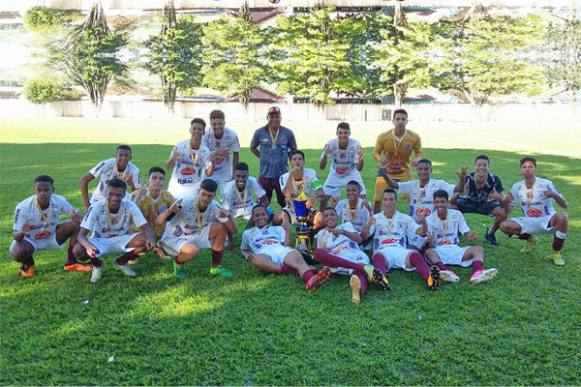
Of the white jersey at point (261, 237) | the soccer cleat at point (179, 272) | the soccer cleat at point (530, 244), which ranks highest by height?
the white jersey at point (261, 237)

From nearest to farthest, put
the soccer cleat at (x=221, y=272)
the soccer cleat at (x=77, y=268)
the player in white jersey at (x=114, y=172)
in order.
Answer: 1. the soccer cleat at (x=221, y=272)
2. the soccer cleat at (x=77, y=268)
3. the player in white jersey at (x=114, y=172)

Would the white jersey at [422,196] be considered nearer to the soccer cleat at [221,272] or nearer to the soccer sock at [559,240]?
the soccer sock at [559,240]

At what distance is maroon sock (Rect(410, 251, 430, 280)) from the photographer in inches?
225

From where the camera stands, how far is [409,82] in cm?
4803

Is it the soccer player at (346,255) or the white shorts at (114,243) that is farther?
the white shorts at (114,243)

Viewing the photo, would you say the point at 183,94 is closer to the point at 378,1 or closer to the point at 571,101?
the point at 378,1

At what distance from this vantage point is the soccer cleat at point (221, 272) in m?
5.98

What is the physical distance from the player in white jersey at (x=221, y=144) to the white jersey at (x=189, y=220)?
180cm

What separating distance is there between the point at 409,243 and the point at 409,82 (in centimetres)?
4418

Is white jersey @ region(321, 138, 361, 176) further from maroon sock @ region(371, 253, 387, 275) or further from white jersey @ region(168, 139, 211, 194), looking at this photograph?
maroon sock @ region(371, 253, 387, 275)

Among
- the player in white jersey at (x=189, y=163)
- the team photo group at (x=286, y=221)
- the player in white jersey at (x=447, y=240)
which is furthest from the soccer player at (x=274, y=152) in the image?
the player in white jersey at (x=447, y=240)

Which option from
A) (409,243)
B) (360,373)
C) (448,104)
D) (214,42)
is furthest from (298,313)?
(214,42)

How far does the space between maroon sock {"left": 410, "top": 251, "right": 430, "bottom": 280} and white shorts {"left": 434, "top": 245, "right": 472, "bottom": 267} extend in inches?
21.7

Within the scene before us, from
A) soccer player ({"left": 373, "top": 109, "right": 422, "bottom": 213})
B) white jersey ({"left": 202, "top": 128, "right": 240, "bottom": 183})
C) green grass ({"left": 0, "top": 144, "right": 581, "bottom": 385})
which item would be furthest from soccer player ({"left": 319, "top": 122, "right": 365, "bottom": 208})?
green grass ({"left": 0, "top": 144, "right": 581, "bottom": 385})
